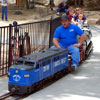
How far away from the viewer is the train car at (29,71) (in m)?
7.52

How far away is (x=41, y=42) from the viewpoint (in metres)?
12.2

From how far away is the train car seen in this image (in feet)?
24.7

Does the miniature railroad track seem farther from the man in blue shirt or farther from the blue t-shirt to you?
the blue t-shirt

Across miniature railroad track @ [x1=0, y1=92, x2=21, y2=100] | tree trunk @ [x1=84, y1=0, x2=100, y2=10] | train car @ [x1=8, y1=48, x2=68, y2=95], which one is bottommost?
miniature railroad track @ [x1=0, y1=92, x2=21, y2=100]

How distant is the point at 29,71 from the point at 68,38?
2649 mm

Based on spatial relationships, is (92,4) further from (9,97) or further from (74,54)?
(9,97)

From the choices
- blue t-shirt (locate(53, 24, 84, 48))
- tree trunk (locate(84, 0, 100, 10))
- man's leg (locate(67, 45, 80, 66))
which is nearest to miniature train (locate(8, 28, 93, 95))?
man's leg (locate(67, 45, 80, 66))

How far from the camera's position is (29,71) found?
7508mm

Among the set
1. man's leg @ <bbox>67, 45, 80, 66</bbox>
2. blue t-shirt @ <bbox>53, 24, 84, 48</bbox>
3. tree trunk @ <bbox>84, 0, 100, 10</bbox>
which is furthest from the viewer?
tree trunk @ <bbox>84, 0, 100, 10</bbox>

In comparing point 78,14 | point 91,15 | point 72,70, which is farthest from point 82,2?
point 72,70

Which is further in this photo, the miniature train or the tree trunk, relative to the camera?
the tree trunk

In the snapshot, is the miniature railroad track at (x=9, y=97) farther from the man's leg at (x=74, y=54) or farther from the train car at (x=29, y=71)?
the man's leg at (x=74, y=54)

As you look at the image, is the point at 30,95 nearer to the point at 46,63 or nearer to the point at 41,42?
the point at 46,63

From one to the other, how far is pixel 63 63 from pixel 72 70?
0.62 metres
